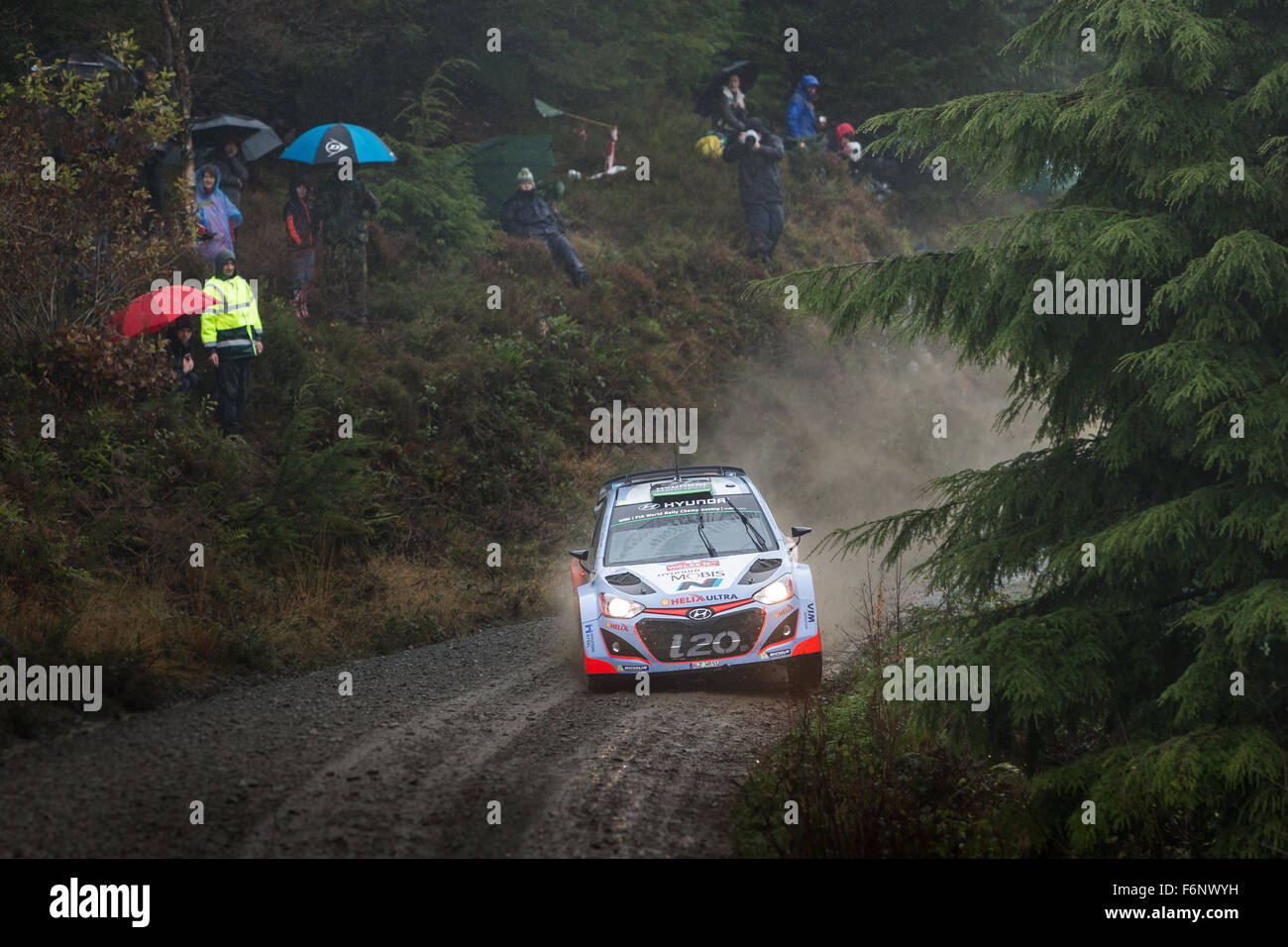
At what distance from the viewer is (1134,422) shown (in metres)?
7.46

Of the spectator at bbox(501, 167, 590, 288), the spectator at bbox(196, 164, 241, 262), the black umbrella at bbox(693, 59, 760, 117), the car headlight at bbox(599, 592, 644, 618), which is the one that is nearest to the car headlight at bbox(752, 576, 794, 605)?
the car headlight at bbox(599, 592, 644, 618)

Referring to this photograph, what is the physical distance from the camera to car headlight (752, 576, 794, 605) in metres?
10.3

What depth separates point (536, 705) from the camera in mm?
10031

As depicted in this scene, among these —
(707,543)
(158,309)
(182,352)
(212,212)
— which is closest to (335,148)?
(212,212)

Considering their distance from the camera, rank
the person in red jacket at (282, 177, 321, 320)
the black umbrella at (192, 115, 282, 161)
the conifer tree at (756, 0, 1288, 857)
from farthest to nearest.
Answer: the black umbrella at (192, 115, 282, 161) → the person in red jacket at (282, 177, 321, 320) → the conifer tree at (756, 0, 1288, 857)

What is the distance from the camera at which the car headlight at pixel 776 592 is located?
10.3m

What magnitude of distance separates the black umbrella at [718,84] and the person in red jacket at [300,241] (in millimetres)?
12136

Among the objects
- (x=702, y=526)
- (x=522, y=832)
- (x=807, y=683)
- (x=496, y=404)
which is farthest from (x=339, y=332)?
(x=522, y=832)

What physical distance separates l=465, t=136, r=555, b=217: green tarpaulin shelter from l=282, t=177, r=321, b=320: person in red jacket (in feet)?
22.1

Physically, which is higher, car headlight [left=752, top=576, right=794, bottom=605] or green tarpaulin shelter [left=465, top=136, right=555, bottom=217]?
green tarpaulin shelter [left=465, top=136, right=555, bottom=217]

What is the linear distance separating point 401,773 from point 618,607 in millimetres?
3272

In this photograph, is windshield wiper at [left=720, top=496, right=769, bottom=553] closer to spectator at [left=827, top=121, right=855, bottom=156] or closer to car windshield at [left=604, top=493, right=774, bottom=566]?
car windshield at [left=604, top=493, right=774, bottom=566]
